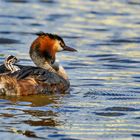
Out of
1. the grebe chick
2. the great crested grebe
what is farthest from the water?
the grebe chick

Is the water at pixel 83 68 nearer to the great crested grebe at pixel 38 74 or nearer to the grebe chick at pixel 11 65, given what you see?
the great crested grebe at pixel 38 74

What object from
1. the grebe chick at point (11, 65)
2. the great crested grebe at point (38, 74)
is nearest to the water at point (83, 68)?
the great crested grebe at point (38, 74)

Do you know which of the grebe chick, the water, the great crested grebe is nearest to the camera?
the water

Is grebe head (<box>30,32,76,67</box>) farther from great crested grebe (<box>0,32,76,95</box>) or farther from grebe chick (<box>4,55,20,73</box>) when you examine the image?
grebe chick (<box>4,55,20,73</box>)

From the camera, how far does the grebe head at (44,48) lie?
14.2m

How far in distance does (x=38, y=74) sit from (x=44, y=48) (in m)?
1.04

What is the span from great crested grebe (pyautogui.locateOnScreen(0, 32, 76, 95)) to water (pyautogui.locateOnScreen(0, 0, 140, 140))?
0.21 metres

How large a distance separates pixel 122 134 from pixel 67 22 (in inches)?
470

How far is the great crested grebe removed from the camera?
513 inches

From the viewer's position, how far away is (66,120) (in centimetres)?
1101

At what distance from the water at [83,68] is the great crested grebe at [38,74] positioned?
0.70ft

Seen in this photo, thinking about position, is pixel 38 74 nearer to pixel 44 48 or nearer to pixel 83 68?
pixel 44 48

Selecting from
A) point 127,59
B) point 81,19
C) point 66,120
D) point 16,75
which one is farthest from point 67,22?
point 66,120

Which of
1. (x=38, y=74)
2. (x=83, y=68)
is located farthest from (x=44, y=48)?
(x=83, y=68)
